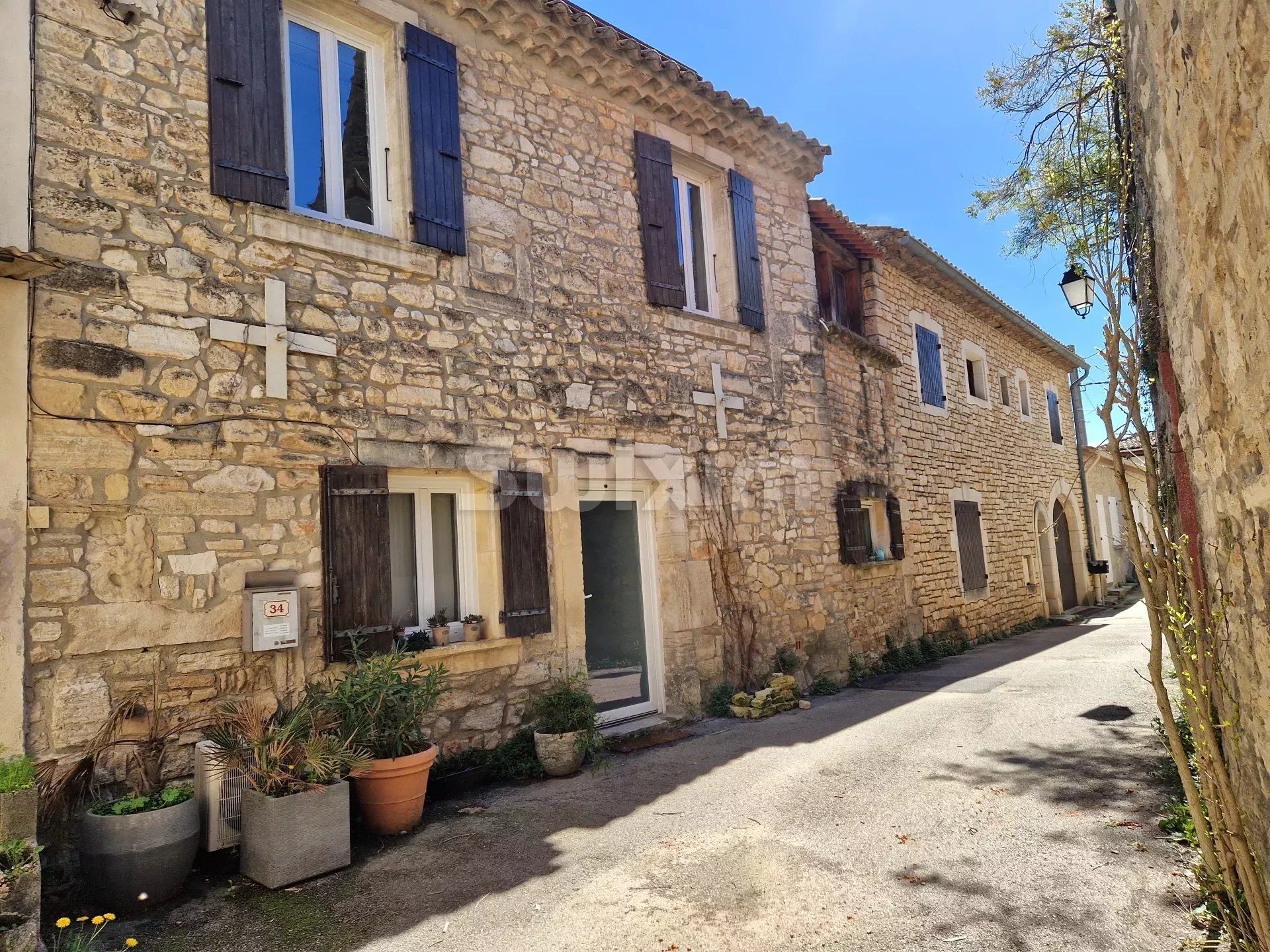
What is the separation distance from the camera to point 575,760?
5168mm

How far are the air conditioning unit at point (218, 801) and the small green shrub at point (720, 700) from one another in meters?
3.87

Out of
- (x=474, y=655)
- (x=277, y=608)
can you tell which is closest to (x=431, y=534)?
(x=474, y=655)

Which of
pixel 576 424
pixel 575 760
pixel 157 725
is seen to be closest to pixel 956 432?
pixel 576 424

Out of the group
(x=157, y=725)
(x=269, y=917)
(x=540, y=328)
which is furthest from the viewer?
(x=540, y=328)

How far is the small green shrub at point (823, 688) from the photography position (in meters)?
7.63

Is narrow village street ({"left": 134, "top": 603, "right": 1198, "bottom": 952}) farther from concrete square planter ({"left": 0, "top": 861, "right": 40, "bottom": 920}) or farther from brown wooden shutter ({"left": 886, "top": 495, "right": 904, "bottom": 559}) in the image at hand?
brown wooden shutter ({"left": 886, "top": 495, "right": 904, "bottom": 559})

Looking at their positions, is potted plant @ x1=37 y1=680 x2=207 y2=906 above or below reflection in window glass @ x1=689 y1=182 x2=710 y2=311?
below

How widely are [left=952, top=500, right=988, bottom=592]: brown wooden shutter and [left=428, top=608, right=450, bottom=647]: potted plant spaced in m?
8.22

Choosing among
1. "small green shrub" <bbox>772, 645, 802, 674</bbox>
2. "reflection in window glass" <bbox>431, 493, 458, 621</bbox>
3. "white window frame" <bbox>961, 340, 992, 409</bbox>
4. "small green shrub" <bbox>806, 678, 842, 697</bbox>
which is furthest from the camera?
"white window frame" <bbox>961, 340, 992, 409</bbox>

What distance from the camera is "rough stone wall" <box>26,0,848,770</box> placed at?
383cm

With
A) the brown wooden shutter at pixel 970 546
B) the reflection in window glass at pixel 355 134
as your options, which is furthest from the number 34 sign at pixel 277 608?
the brown wooden shutter at pixel 970 546

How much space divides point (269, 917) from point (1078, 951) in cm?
297

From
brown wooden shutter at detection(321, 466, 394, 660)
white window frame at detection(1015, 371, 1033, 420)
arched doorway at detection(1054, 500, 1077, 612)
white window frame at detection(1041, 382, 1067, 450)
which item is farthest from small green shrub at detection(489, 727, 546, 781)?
white window frame at detection(1041, 382, 1067, 450)

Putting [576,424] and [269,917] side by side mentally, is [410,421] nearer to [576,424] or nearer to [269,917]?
[576,424]
